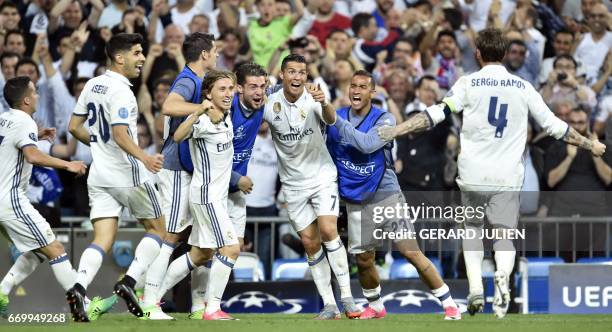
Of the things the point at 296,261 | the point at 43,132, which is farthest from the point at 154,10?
the point at 43,132

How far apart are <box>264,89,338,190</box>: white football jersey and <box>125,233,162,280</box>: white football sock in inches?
61.0

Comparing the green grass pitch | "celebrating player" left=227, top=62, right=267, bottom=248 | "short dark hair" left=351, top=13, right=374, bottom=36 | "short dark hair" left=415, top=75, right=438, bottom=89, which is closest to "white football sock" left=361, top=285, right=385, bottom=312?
the green grass pitch

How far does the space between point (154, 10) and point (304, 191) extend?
6.55m

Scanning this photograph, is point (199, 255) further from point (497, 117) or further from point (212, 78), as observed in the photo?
point (497, 117)

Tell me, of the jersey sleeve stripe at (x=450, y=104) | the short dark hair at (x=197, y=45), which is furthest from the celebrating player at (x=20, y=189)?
the jersey sleeve stripe at (x=450, y=104)

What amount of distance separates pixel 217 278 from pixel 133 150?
1.46 m

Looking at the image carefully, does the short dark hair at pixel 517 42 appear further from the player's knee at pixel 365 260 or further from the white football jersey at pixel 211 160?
the white football jersey at pixel 211 160

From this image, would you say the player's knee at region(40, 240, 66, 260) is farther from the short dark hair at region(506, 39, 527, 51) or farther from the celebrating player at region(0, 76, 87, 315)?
the short dark hair at region(506, 39, 527, 51)

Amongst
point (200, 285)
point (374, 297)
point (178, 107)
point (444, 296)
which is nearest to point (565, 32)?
point (374, 297)

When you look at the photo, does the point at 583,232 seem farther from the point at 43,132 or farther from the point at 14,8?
the point at 14,8

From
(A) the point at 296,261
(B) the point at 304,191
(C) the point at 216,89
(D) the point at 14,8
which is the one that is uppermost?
(D) the point at 14,8

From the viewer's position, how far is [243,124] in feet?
41.8

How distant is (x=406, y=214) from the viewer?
13.1m

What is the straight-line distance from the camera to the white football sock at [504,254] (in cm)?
1169
